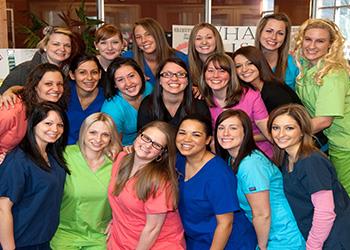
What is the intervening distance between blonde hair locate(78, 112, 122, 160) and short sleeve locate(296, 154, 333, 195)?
989 millimetres

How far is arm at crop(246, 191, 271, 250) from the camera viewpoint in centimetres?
223

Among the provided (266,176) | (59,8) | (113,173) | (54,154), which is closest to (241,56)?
(266,176)

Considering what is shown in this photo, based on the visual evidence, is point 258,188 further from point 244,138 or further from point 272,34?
point 272,34

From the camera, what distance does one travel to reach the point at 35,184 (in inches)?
87.4

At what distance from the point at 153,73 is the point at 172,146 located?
103cm

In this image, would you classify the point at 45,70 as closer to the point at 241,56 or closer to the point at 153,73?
the point at 153,73

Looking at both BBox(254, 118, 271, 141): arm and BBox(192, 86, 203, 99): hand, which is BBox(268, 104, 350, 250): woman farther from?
BBox(192, 86, 203, 99): hand

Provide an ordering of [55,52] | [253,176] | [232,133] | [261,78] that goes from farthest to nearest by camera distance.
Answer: [55,52]
[261,78]
[232,133]
[253,176]

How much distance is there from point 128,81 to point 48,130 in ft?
2.38

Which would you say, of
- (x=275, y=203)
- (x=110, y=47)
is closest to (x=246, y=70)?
(x=275, y=203)

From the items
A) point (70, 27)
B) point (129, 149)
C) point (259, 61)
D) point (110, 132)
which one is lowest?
point (129, 149)

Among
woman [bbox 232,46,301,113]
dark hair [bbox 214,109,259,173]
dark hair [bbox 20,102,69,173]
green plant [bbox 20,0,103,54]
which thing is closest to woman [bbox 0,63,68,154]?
dark hair [bbox 20,102,69,173]

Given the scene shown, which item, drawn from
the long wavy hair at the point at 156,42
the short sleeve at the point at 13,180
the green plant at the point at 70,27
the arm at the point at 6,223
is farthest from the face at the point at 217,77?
the green plant at the point at 70,27

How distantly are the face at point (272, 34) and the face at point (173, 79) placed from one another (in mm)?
712
